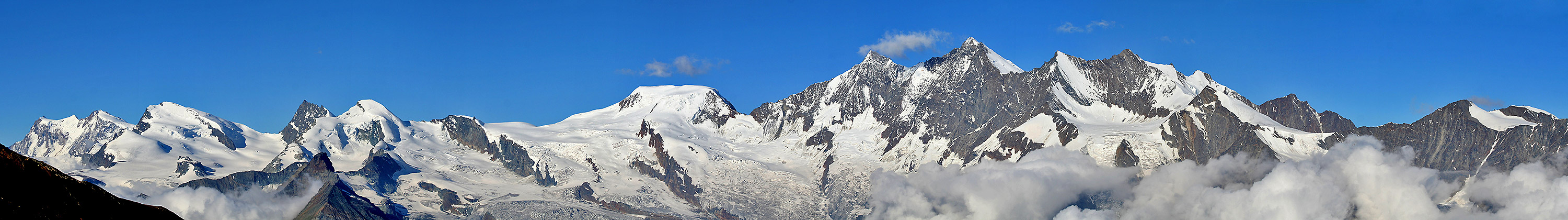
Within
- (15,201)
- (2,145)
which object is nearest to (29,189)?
(15,201)

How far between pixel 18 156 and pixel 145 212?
24.5ft

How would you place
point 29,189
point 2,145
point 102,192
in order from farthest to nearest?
1. point 102,192
2. point 29,189
3. point 2,145

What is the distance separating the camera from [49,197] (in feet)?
218

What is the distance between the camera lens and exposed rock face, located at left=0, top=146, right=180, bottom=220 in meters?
64.2

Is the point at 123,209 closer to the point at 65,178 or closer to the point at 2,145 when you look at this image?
the point at 65,178

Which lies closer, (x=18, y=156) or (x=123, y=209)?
(x=18, y=156)

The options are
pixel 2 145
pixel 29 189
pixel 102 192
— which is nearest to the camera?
pixel 2 145

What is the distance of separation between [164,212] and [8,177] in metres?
9.83

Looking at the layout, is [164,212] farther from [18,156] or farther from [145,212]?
[18,156]

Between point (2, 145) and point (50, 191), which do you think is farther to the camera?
point (50, 191)

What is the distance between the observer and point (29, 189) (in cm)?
6569

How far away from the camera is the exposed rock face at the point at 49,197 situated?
2527 inches

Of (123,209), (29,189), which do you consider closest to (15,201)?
(29,189)

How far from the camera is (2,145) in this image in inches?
2410
